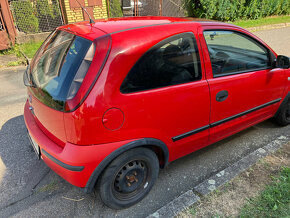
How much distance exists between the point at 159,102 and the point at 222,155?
4.84 feet

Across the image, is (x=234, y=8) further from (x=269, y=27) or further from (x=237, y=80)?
(x=237, y=80)

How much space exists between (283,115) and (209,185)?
1842 millimetres

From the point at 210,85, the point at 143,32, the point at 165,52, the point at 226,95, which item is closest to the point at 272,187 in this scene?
the point at 226,95

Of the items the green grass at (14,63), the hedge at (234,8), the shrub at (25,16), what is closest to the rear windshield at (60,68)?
the green grass at (14,63)

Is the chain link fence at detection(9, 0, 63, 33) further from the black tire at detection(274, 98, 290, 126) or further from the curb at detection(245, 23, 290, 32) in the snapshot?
the curb at detection(245, 23, 290, 32)

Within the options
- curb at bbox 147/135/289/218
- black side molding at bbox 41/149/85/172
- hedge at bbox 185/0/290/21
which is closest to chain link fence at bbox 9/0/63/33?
hedge at bbox 185/0/290/21

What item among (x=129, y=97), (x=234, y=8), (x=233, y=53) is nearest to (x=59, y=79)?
(x=129, y=97)

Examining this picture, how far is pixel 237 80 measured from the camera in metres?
2.67

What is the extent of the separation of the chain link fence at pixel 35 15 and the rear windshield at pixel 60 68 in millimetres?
6482

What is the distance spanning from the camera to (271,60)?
3031 millimetres

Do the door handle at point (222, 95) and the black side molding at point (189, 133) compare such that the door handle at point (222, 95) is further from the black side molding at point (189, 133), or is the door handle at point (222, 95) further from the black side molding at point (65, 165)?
the black side molding at point (65, 165)

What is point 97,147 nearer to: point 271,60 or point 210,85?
point 210,85

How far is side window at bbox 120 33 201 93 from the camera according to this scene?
203 centimetres

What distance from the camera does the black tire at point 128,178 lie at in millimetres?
2082
